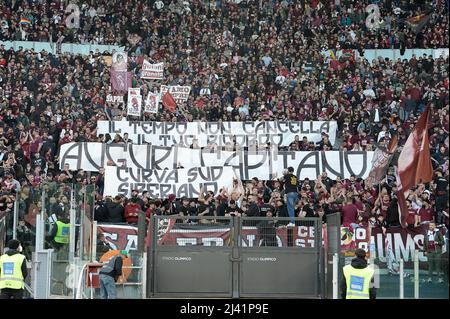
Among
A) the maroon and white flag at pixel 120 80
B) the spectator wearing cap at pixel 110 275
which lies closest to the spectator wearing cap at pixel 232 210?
the spectator wearing cap at pixel 110 275

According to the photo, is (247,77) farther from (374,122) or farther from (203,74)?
(374,122)

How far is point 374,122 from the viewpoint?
3359 cm

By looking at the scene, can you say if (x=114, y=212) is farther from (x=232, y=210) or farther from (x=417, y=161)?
(x=417, y=161)

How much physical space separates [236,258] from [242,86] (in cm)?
1435

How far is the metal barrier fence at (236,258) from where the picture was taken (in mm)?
22359

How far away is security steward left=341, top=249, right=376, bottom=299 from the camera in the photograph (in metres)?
16.8

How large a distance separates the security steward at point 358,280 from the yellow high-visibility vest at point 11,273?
4.99 metres

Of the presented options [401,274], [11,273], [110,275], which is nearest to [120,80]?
[110,275]

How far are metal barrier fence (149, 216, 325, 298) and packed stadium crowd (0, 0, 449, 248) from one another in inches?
87.0

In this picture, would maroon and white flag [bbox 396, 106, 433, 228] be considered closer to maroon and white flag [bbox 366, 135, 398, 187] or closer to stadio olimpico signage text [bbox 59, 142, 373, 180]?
maroon and white flag [bbox 366, 135, 398, 187]

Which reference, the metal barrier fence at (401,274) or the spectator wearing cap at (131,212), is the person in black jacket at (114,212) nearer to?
the spectator wearing cap at (131,212)

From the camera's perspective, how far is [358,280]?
1683cm
